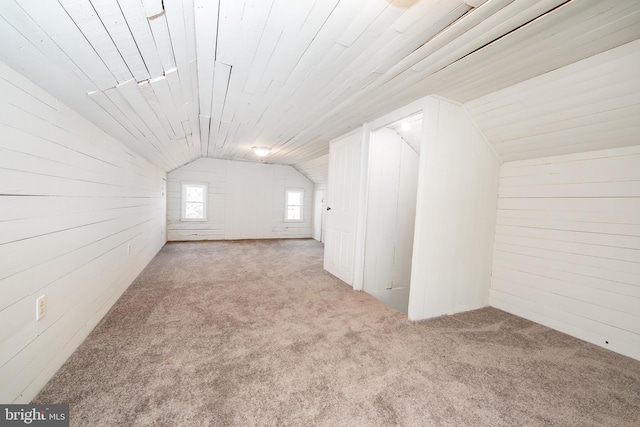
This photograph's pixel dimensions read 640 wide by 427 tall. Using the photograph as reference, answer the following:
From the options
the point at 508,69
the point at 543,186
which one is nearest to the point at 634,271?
the point at 543,186

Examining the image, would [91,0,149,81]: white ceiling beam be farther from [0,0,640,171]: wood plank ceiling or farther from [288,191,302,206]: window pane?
[288,191,302,206]: window pane

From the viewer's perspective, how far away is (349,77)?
1943 mm

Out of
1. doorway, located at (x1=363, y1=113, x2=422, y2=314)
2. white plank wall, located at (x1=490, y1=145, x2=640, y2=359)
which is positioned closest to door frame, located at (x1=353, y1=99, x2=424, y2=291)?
doorway, located at (x1=363, y1=113, x2=422, y2=314)

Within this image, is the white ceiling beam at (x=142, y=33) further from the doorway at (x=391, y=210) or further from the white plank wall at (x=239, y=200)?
the white plank wall at (x=239, y=200)

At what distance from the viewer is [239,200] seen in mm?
7117

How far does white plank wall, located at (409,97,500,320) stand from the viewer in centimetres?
246

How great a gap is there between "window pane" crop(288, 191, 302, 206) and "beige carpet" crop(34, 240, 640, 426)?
194 inches

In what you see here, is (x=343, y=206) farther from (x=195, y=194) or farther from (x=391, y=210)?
(x=195, y=194)

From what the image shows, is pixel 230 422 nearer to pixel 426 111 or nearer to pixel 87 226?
pixel 87 226

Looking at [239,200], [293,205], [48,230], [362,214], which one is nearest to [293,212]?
[293,205]

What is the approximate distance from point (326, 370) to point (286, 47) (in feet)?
7.21

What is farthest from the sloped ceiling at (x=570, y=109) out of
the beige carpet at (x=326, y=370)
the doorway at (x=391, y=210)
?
the beige carpet at (x=326, y=370)

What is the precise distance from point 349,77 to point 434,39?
26.1 inches

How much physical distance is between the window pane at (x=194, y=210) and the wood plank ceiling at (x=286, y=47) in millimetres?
4583
